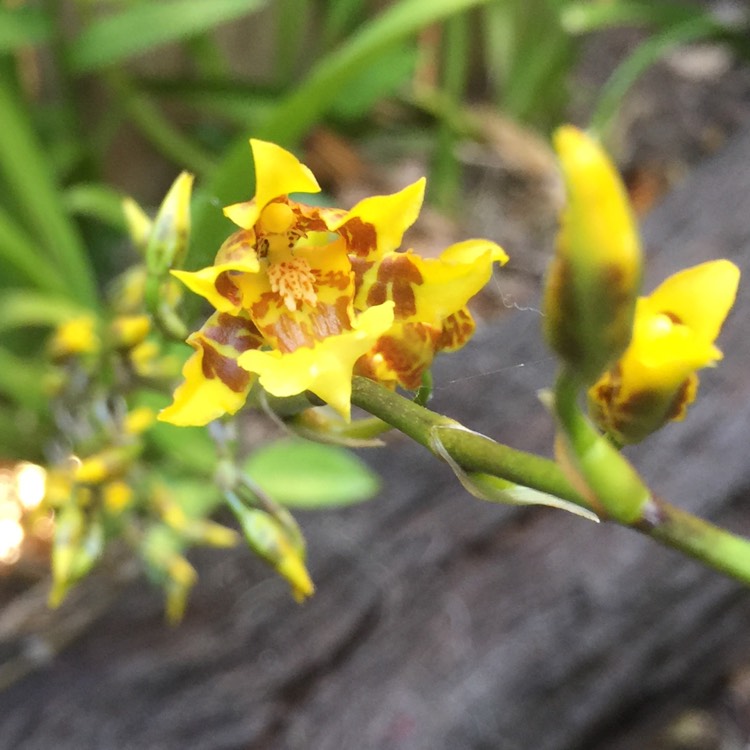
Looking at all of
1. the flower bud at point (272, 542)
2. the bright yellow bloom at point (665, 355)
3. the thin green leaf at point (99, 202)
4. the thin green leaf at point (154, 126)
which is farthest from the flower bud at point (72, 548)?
the thin green leaf at point (154, 126)

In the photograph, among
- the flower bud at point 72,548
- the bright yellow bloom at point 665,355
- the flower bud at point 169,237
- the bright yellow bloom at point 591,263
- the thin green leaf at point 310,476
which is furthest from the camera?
the thin green leaf at point 310,476

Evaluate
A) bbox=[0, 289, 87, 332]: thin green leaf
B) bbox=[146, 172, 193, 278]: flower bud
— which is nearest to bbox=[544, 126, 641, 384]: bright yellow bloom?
bbox=[146, 172, 193, 278]: flower bud

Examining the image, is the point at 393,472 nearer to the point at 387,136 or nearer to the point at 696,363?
the point at 696,363

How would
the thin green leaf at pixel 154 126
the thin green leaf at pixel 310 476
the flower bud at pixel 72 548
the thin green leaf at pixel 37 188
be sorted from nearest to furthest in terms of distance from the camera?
the flower bud at pixel 72 548 < the thin green leaf at pixel 310 476 < the thin green leaf at pixel 37 188 < the thin green leaf at pixel 154 126

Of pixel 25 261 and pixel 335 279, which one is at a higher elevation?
pixel 25 261

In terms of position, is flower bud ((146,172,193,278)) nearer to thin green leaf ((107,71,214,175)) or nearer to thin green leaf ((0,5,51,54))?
thin green leaf ((0,5,51,54))

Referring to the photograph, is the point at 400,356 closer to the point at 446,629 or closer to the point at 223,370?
the point at 223,370

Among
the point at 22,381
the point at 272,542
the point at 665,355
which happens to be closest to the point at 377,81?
the point at 22,381

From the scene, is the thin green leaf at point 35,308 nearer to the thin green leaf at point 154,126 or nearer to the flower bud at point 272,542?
the thin green leaf at point 154,126
